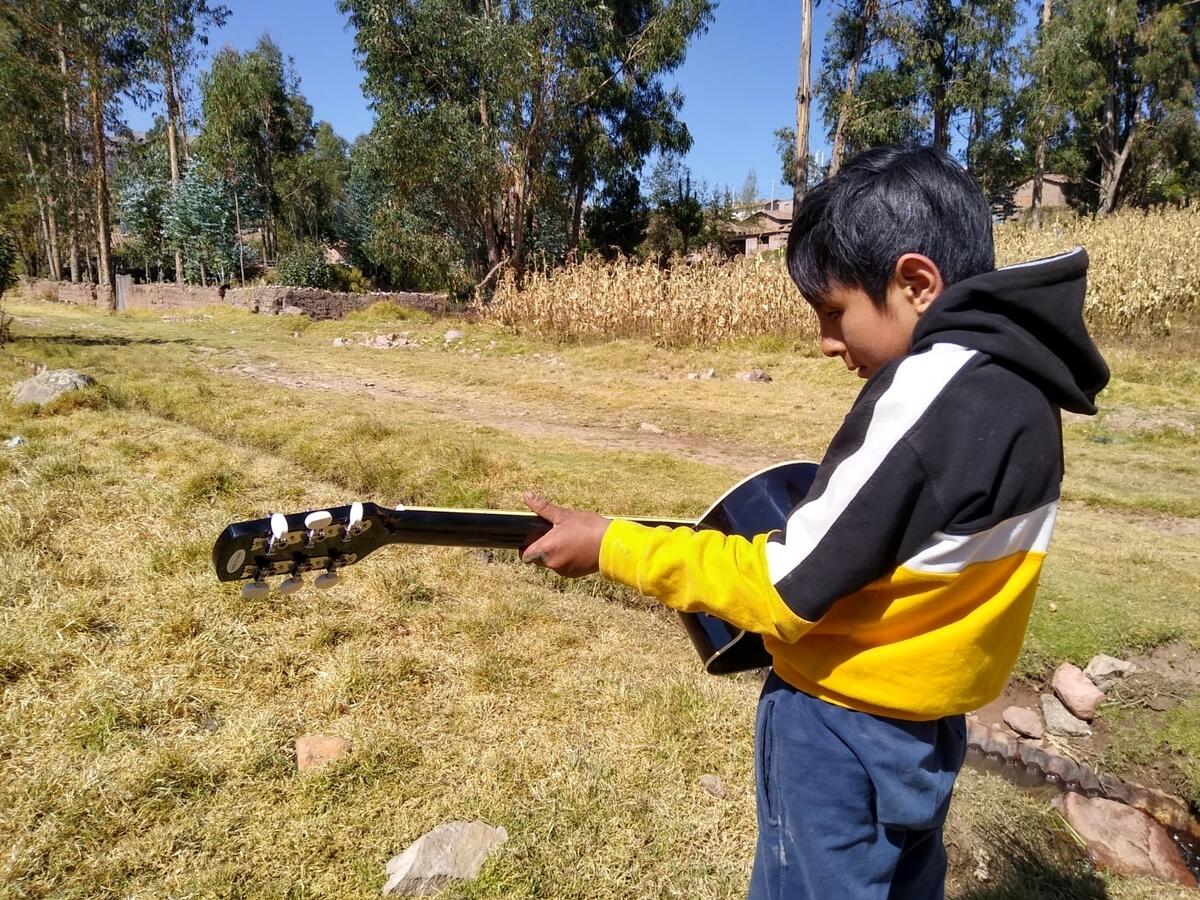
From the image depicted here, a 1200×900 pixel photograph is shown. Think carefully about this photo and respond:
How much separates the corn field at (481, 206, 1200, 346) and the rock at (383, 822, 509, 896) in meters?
10.4

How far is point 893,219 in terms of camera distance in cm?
106

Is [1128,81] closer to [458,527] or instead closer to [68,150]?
[458,527]

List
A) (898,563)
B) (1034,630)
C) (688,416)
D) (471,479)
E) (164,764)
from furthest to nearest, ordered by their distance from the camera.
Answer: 1. (688,416)
2. (471,479)
3. (1034,630)
4. (164,764)
5. (898,563)

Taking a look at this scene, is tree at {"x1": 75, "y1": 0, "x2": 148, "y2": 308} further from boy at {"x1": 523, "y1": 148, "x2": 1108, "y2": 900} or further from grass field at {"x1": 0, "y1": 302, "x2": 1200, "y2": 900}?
boy at {"x1": 523, "y1": 148, "x2": 1108, "y2": 900}

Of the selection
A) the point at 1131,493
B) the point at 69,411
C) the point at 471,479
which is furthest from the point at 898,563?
the point at 69,411

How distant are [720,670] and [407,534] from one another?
745 millimetres

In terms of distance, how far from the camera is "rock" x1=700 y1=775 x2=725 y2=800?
7.20 feet

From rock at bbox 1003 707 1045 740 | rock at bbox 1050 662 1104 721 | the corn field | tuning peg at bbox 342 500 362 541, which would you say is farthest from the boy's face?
the corn field

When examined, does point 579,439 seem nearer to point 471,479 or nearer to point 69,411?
point 471,479

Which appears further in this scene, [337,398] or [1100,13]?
[1100,13]

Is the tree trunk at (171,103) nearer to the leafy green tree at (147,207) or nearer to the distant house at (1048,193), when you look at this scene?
the leafy green tree at (147,207)

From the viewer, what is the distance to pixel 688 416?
7562 mm

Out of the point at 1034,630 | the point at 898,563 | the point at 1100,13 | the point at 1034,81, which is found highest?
the point at 1100,13

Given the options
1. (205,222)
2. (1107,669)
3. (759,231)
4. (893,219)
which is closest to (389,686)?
(893,219)
